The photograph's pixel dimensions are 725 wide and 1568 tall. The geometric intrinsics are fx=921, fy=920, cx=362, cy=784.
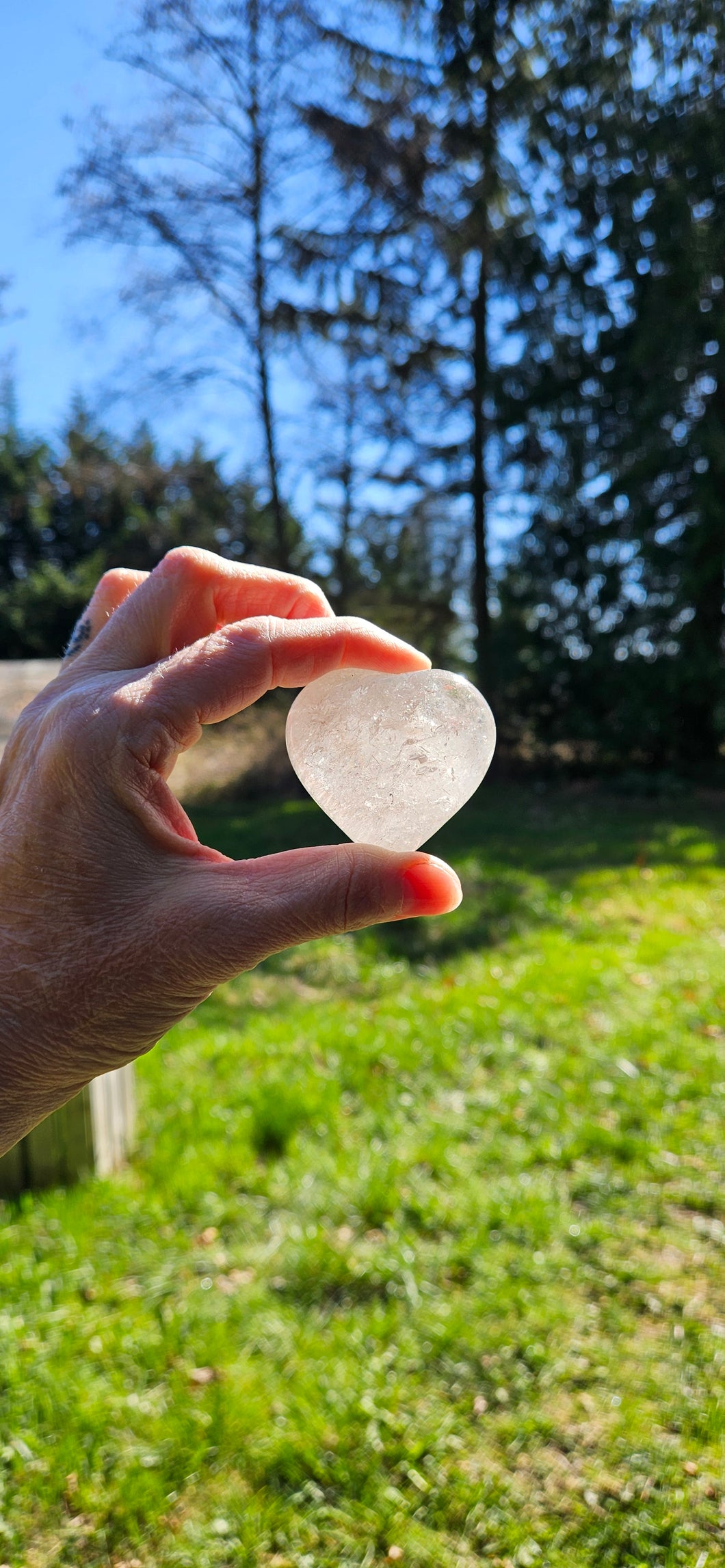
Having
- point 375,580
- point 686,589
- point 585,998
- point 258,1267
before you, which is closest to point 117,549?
point 375,580

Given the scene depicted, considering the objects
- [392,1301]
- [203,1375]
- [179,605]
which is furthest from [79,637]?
[392,1301]

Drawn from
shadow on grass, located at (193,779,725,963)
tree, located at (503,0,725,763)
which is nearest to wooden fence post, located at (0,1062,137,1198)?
shadow on grass, located at (193,779,725,963)

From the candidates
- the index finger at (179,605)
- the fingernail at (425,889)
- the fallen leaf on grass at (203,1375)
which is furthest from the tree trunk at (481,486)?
the fingernail at (425,889)

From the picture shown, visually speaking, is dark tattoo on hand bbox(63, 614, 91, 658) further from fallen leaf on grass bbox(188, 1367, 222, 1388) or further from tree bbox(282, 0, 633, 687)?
tree bbox(282, 0, 633, 687)

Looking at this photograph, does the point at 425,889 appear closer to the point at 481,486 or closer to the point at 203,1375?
the point at 203,1375

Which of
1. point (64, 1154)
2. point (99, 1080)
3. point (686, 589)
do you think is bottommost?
point (64, 1154)

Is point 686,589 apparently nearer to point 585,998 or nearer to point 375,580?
point 375,580

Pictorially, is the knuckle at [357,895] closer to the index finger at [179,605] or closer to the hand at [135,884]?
the hand at [135,884]
